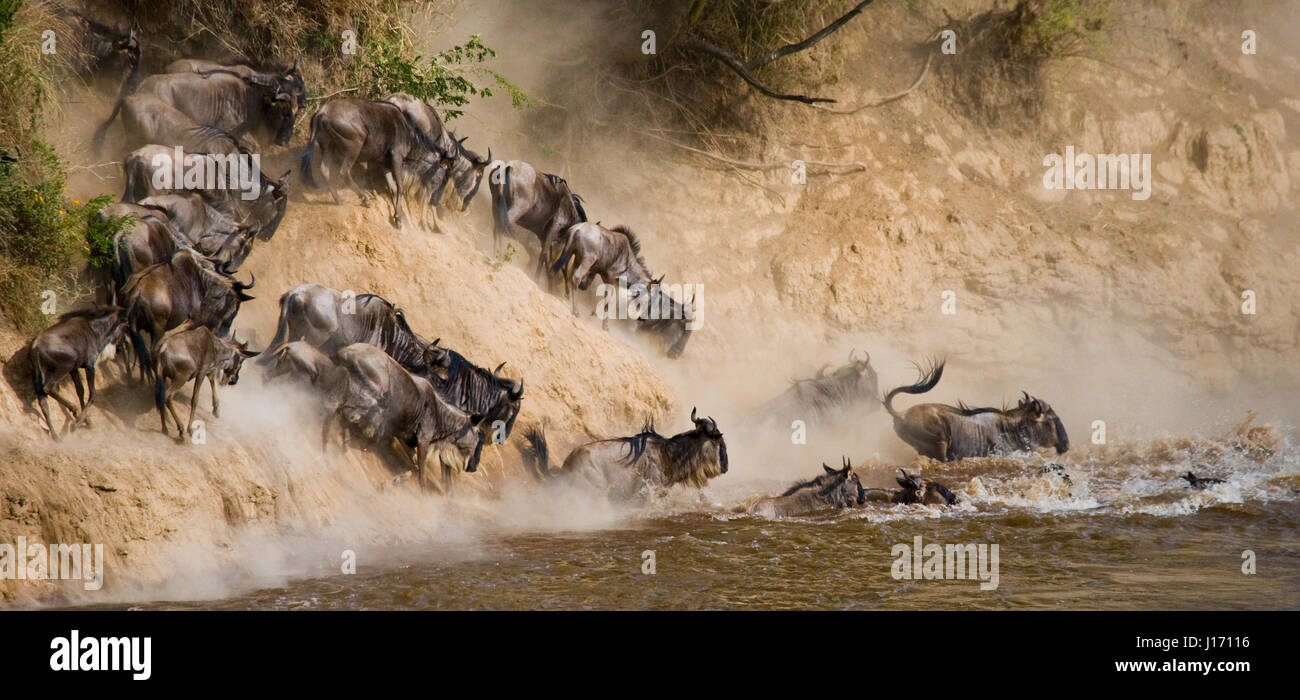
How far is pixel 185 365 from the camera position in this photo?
763 centimetres

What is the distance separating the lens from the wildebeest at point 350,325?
9.09 m

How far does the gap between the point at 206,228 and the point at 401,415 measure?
245 cm

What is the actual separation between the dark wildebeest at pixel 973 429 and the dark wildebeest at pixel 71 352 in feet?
28.7

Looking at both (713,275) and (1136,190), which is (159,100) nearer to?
(713,275)

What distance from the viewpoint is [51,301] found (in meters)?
7.71

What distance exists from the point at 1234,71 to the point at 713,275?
1164 cm

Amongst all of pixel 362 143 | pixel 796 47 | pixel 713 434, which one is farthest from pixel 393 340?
pixel 796 47

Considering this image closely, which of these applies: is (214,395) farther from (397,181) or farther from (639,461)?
(639,461)

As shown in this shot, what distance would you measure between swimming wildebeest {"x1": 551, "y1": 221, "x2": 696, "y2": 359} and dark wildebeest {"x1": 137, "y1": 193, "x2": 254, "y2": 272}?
147 inches

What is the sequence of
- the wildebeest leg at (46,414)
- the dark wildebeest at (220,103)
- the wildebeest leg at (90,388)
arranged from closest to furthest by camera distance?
the wildebeest leg at (46,414), the wildebeest leg at (90,388), the dark wildebeest at (220,103)

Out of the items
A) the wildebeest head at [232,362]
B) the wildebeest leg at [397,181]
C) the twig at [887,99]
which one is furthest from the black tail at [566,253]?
the twig at [887,99]

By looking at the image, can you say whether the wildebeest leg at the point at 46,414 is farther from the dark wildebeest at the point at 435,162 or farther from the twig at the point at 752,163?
the twig at the point at 752,163

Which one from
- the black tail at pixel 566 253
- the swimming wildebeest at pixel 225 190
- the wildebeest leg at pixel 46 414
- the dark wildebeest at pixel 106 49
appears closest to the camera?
the wildebeest leg at pixel 46 414
